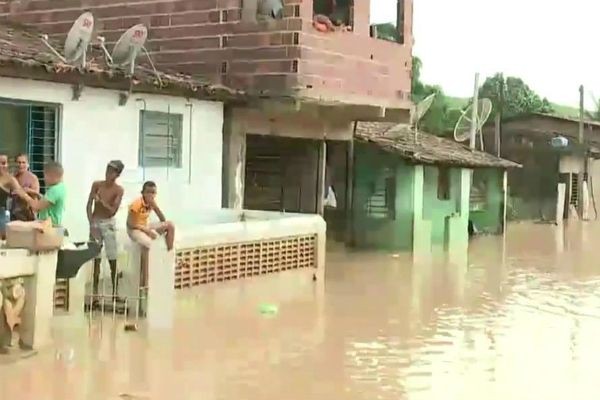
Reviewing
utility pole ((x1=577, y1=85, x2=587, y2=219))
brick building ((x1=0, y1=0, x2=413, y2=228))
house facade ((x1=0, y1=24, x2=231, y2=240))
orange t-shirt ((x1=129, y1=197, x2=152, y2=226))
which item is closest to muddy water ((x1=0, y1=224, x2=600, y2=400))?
orange t-shirt ((x1=129, y1=197, x2=152, y2=226))

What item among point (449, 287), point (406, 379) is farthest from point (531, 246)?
point (406, 379)

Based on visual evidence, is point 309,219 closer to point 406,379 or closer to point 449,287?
point 449,287

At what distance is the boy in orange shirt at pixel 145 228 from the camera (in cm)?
1131

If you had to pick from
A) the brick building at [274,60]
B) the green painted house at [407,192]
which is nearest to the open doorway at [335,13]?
the brick building at [274,60]

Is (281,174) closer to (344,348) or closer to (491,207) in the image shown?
(344,348)

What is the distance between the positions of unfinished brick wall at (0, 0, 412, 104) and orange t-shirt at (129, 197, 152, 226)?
5853 mm

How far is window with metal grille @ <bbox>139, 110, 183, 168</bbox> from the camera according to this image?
1533 centimetres

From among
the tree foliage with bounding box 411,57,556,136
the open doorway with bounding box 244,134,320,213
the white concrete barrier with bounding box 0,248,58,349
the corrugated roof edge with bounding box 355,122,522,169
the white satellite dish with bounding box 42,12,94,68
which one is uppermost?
the tree foliage with bounding box 411,57,556,136

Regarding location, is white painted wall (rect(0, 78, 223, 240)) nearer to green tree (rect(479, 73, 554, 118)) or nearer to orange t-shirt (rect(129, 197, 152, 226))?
orange t-shirt (rect(129, 197, 152, 226))

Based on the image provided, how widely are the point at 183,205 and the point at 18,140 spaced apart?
328cm

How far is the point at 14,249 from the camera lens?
30.2ft

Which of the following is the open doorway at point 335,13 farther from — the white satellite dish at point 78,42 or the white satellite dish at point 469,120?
the white satellite dish at point 469,120

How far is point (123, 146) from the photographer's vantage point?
48.8 ft

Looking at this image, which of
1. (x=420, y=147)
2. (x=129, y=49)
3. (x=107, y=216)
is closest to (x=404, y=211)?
(x=420, y=147)
